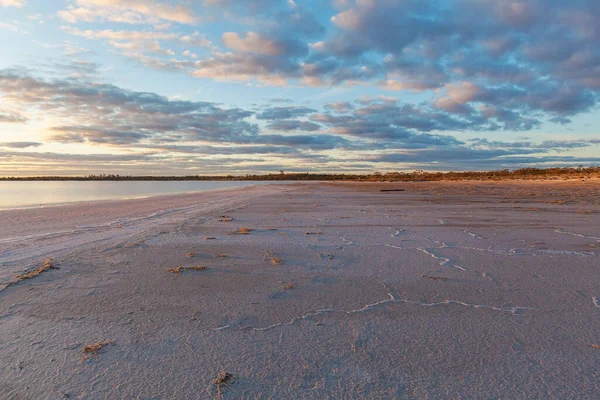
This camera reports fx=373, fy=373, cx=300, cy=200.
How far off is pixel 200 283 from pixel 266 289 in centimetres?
80

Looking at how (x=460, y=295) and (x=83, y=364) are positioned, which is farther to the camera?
(x=460, y=295)

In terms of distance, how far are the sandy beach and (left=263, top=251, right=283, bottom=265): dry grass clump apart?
0.02m

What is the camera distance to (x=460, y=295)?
380cm

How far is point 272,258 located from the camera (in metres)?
5.41

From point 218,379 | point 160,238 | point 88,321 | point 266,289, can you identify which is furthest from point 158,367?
point 160,238

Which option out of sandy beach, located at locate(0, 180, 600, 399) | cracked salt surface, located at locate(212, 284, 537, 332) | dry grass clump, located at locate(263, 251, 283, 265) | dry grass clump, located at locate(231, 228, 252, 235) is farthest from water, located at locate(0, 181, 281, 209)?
cracked salt surface, located at locate(212, 284, 537, 332)

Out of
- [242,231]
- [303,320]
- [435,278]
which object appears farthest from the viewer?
[242,231]

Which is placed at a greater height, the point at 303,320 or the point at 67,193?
the point at 303,320

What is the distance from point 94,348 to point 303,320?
1.59 m

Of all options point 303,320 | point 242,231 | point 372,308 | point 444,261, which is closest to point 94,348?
point 303,320

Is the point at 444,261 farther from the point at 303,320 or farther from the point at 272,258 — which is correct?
the point at 303,320

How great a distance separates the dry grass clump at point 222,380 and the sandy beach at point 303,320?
0.07 feet

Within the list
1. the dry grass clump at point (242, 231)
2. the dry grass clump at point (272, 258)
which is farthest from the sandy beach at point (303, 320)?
the dry grass clump at point (242, 231)

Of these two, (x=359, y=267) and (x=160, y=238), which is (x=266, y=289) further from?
(x=160, y=238)
